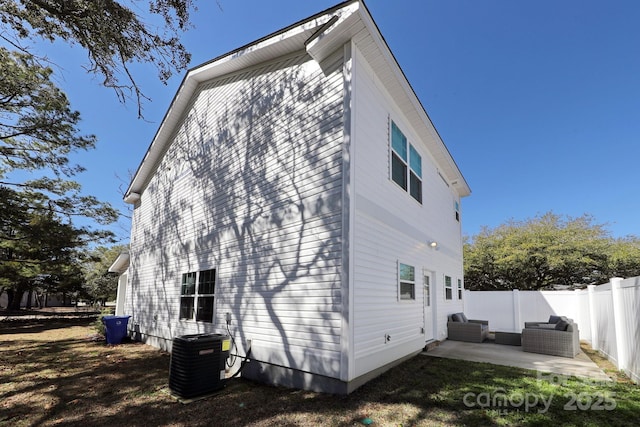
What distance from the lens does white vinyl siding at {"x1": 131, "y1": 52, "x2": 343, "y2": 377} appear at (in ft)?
17.6

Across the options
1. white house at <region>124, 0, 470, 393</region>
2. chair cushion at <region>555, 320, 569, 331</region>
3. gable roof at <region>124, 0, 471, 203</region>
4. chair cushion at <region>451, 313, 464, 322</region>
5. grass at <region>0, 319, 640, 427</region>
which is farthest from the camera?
chair cushion at <region>451, 313, 464, 322</region>

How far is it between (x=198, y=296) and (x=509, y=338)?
362 inches

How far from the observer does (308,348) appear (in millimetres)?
5254

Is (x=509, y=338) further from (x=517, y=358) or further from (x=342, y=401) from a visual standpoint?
(x=342, y=401)

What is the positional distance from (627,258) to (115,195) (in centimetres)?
3138

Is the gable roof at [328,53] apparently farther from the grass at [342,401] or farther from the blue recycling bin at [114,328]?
the blue recycling bin at [114,328]

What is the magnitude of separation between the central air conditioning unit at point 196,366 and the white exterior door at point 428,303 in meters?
5.57

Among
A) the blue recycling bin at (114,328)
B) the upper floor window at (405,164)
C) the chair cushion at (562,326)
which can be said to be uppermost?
the upper floor window at (405,164)

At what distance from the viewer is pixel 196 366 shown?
5160 mm

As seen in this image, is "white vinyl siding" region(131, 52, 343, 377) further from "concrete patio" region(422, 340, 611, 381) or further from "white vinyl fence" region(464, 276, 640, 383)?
"white vinyl fence" region(464, 276, 640, 383)

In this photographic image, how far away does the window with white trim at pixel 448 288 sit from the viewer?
1114cm

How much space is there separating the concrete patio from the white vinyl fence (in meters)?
0.53

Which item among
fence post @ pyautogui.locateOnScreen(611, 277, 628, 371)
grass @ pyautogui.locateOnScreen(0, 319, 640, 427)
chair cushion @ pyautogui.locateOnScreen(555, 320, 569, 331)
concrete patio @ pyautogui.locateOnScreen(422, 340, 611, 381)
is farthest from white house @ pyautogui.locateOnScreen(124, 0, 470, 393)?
fence post @ pyautogui.locateOnScreen(611, 277, 628, 371)

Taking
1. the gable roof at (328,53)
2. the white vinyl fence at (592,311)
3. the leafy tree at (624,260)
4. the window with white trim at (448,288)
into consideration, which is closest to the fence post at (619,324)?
the white vinyl fence at (592,311)
